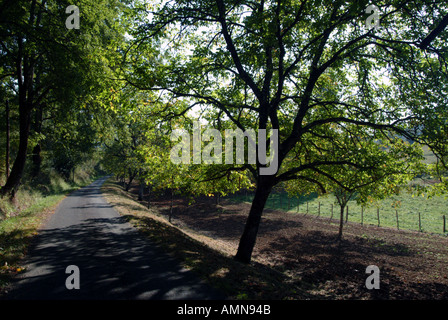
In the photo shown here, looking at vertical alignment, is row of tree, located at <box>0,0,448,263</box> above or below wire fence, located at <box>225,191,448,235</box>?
above

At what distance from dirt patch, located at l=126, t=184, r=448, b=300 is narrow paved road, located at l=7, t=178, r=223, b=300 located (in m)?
2.74

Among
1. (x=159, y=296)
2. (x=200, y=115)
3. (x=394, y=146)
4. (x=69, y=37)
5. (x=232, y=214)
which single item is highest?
(x=69, y=37)

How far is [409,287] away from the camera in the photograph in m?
9.54

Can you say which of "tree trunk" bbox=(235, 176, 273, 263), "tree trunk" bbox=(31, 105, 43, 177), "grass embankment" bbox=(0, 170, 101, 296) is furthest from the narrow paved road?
"tree trunk" bbox=(31, 105, 43, 177)

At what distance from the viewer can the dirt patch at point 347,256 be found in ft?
31.2

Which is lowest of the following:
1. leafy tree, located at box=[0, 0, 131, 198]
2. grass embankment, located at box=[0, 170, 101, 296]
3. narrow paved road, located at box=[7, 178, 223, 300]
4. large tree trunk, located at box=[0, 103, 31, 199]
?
narrow paved road, located at box=[7, 178, 223, 300]

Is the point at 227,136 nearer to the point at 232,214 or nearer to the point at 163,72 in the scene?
the point at 163,72

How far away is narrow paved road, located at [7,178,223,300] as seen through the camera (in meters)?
5.29

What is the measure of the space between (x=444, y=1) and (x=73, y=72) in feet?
51.4

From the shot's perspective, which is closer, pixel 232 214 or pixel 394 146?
pixel 394 146

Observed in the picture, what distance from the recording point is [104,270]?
6617 mm

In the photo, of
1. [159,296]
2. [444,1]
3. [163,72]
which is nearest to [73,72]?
[163,72]

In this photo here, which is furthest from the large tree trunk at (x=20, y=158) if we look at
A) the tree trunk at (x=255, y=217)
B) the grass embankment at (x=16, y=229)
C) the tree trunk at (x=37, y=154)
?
the tree trunk at (x=255, y=217)

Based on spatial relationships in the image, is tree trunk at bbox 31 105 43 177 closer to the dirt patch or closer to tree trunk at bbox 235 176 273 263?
the dirt patch
